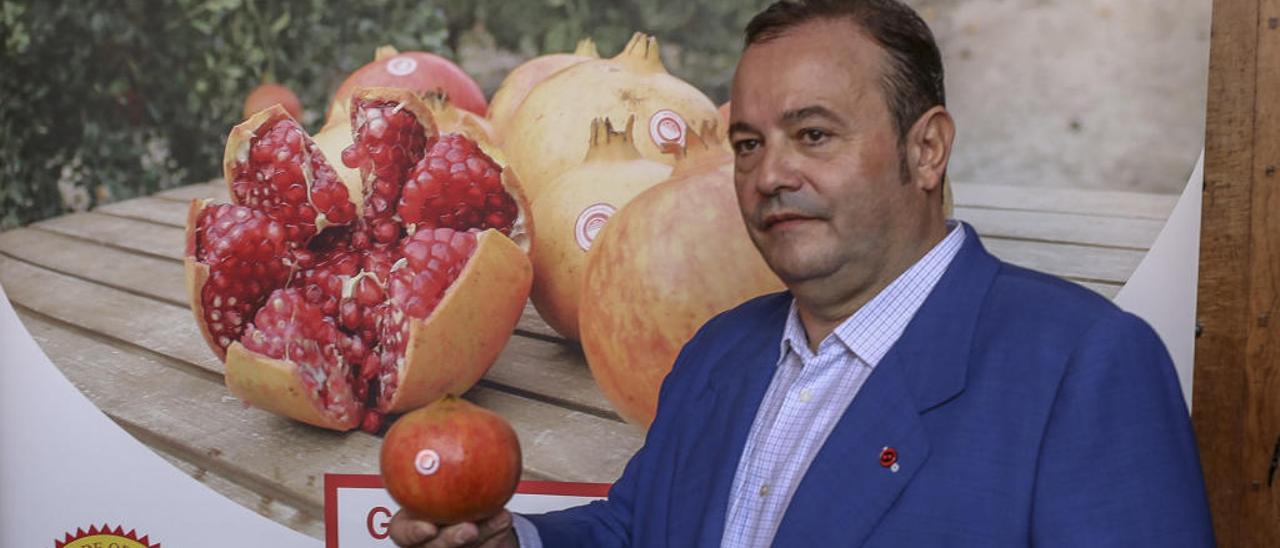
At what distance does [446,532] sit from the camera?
1505 mm

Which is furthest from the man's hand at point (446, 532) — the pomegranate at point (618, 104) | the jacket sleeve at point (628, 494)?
the pomegranate at point (618, 104)

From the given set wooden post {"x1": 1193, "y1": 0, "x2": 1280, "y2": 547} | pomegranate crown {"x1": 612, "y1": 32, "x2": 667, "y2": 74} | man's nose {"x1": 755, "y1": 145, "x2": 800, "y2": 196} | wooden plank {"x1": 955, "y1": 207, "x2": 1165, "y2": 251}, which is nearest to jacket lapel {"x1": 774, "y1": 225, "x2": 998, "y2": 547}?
man's nose {"x1": 755, "y1": 145, "x2": 800, "y2": 196}

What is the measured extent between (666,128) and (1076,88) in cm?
74

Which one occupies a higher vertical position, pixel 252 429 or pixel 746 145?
pixel 746 145

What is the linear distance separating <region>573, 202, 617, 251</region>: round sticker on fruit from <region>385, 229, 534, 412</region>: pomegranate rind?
12 centimetres

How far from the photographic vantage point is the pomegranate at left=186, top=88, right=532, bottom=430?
2336 mm

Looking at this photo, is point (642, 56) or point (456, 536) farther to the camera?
point (642, 56)

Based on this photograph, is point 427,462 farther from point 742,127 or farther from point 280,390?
point 280,390

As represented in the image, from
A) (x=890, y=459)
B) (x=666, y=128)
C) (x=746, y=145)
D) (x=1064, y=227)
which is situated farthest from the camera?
(x=666, y=128)

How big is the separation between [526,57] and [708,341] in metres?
0.81

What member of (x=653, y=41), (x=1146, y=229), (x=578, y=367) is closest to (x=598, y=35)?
(x=653, y=41)

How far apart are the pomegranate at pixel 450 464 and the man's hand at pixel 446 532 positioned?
0.04 feet

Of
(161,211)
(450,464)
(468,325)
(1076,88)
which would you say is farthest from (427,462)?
(1076,88)

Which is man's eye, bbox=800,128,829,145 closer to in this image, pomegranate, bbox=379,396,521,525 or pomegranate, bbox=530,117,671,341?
pomegranate, bbox=379,396,521,525
